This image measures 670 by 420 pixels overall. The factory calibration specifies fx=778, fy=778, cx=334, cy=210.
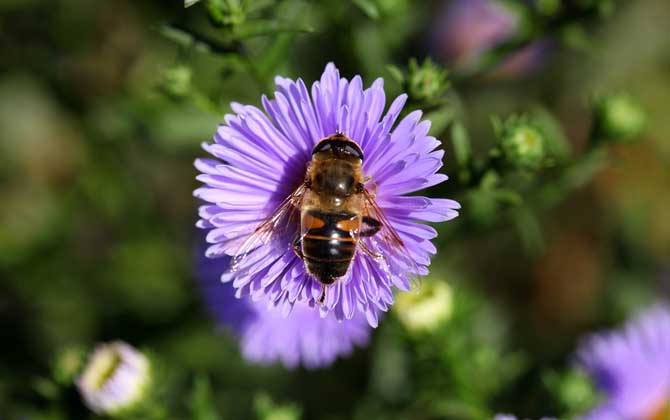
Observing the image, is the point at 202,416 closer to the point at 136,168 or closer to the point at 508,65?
the point at 136,168

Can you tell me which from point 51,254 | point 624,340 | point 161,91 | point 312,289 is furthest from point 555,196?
point 51,254

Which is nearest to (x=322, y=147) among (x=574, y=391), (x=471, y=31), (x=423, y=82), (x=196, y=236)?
(x=423, y=82)

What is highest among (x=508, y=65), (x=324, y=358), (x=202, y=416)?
(x=508, y=65)

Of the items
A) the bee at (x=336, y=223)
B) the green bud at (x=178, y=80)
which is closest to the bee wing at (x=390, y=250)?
the bee at (x=336, y=223)

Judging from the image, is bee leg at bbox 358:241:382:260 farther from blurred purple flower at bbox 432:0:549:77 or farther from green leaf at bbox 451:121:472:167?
blurred purple flower at bbox 432:0:549:77

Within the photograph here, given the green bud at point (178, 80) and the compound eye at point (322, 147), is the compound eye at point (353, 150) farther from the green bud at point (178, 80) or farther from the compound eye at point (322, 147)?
the green bud at point (178, 80)

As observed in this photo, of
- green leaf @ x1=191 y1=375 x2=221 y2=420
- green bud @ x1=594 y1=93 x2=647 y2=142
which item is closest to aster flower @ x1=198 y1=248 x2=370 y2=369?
green leaf @ x1=191 y1=375 x2=221 y2=420
